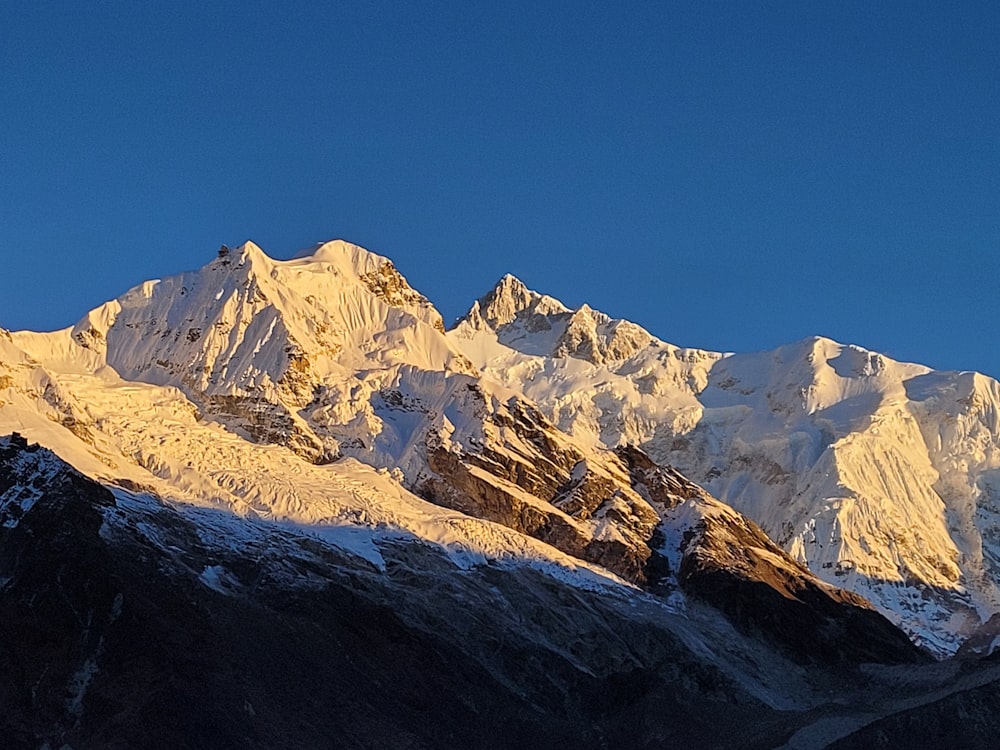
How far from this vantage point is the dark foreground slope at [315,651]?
425ft

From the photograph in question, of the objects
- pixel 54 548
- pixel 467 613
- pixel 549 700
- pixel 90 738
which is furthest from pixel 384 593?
pixel 90 738

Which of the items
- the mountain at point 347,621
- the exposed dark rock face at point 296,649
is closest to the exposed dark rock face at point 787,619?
the mountain at point 347,621

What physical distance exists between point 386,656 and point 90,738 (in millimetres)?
32900

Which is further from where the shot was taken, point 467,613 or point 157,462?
point 157,462

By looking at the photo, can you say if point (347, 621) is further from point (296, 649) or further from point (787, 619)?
point (787, 619)

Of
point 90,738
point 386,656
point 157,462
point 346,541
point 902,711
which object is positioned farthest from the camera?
point 157,462

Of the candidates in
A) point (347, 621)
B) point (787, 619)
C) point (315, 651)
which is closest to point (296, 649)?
point (315, 651)

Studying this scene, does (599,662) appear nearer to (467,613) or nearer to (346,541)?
(467,613)

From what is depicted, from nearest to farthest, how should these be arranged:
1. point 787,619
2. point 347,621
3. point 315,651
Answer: point 315,651 → point 347,621 → point 787,619

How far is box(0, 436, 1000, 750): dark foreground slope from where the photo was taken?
129625 millimetres

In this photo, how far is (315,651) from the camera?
5694 inches

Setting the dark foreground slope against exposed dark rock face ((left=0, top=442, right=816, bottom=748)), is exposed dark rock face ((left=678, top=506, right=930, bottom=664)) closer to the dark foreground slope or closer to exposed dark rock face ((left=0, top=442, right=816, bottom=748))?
the dark foreground slope

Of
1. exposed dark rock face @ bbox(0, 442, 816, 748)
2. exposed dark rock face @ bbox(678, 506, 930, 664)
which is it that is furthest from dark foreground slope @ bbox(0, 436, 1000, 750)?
exposed dark rock face @ bbox(678, 506, 930, 664)

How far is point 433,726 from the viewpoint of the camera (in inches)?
5556
